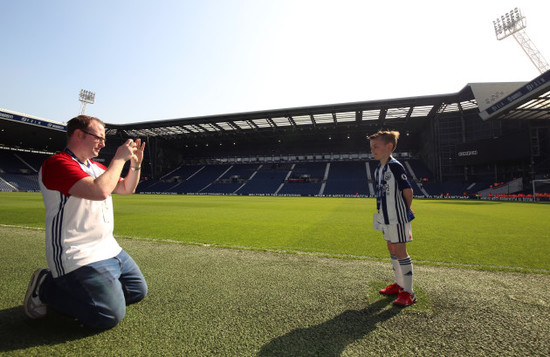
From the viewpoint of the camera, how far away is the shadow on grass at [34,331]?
1889 mm

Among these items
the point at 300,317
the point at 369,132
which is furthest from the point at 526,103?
the point at 300,317

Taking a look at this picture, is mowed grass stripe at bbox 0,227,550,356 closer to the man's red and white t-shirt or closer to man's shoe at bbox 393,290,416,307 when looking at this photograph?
man's shoe at bbox 393,290,416,307

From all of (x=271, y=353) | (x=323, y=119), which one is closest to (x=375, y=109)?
(x=323, y=119)

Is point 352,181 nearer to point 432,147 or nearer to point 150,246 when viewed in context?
point 432,147

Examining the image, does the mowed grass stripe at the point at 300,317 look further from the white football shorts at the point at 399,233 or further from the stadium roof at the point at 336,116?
the stadium roof at the point at 336,116

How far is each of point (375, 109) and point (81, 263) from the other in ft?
114

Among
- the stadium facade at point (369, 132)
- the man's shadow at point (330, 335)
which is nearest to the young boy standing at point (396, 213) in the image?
the man's shadow at point (330, 335)

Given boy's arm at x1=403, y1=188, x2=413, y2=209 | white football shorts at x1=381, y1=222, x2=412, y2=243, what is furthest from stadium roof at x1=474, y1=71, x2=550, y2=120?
white football shorts at x1=381, y1=222, x2=412, y2=243

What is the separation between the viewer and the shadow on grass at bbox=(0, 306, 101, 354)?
1.89m

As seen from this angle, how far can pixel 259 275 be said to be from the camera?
11.4 ft

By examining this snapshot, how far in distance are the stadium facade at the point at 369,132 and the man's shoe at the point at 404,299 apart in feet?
88.9

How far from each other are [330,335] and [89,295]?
202 centimetres

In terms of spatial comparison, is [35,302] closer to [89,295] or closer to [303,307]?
[89,295]

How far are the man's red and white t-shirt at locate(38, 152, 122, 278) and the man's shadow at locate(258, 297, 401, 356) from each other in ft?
5.77
